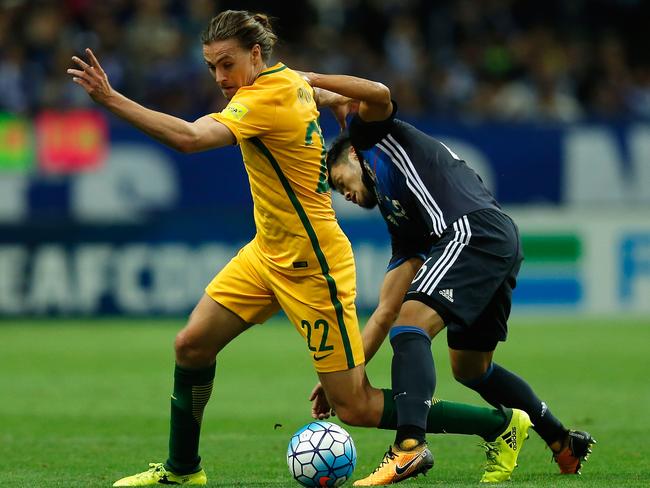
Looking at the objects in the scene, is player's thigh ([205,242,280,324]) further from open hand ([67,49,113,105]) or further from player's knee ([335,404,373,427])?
open hand ([67,49,113,105])

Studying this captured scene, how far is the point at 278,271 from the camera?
6.18m

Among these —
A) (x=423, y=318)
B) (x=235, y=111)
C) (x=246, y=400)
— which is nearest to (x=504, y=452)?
(x=423, y=318)

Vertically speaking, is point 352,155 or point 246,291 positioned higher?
point 352,155

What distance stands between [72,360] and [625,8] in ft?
40.2

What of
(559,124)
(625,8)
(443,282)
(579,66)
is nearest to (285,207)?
(443,282)

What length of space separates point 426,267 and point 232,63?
51.9 inches

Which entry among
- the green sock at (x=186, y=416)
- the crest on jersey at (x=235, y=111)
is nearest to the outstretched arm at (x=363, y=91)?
the crest on jersey at (x=235, y=111)

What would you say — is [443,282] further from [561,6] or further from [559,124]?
[561,6]

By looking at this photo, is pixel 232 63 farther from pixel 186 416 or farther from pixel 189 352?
pixel 186 416

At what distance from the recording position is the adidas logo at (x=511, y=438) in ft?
21.0

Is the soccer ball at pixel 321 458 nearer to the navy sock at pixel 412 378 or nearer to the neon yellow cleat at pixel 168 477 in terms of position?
the navy sock at pixel 412 378

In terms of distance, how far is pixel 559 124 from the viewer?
59.4 feet

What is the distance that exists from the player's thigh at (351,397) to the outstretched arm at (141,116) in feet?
4.41

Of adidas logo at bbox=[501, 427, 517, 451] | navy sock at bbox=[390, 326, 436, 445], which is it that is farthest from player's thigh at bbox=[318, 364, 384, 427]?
adidas logo at bbox=[501, 427, 517, 451]
